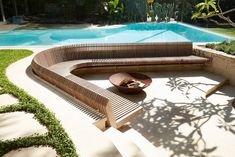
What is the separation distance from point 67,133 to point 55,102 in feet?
4.19

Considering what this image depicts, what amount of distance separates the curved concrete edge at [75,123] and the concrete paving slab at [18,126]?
1.37 feet

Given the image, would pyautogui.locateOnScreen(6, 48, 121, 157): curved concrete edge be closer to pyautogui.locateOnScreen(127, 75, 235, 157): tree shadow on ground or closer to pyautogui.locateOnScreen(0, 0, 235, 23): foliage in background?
pyautogui.locateOnScreen(127, 75, 235, 157): tree shadow on ground

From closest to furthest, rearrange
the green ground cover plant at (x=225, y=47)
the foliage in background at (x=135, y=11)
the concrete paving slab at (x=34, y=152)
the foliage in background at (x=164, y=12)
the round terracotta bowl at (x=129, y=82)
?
the concrete paving slab at (x=34, y=152) → the round terracotta bowl at (x=129, y=82) → the green ground cover plant at (x=225, y=47) → the foliage in background at (x=164, y=12) → the foliage in background at (x=135, y=11)

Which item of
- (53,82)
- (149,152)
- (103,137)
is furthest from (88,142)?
(53,82)

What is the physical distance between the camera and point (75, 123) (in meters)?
3.76

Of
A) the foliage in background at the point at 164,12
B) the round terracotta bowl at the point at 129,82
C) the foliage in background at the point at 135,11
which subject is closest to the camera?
the round terracotta bowl at the point at 129,82

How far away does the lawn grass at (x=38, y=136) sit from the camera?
311 centimetres

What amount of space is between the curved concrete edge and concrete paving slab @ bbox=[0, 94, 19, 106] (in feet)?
1.35

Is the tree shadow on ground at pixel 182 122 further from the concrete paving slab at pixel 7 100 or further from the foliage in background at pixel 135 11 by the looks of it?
the foliage in background at pixel 135 11

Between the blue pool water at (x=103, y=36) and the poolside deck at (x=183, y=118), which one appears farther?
the blue pool water at (x=103, y=36)

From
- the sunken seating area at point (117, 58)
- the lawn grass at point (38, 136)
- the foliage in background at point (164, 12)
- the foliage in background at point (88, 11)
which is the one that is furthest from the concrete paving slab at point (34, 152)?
the foliage in background at point (164, 12)

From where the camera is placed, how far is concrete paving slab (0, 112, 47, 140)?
349 cm

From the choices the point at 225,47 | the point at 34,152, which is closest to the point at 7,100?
the point at 34,152

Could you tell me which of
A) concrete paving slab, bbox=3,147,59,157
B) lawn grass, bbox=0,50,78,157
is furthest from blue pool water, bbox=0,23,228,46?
concrete paving slab, bbox=3,147,59,157
